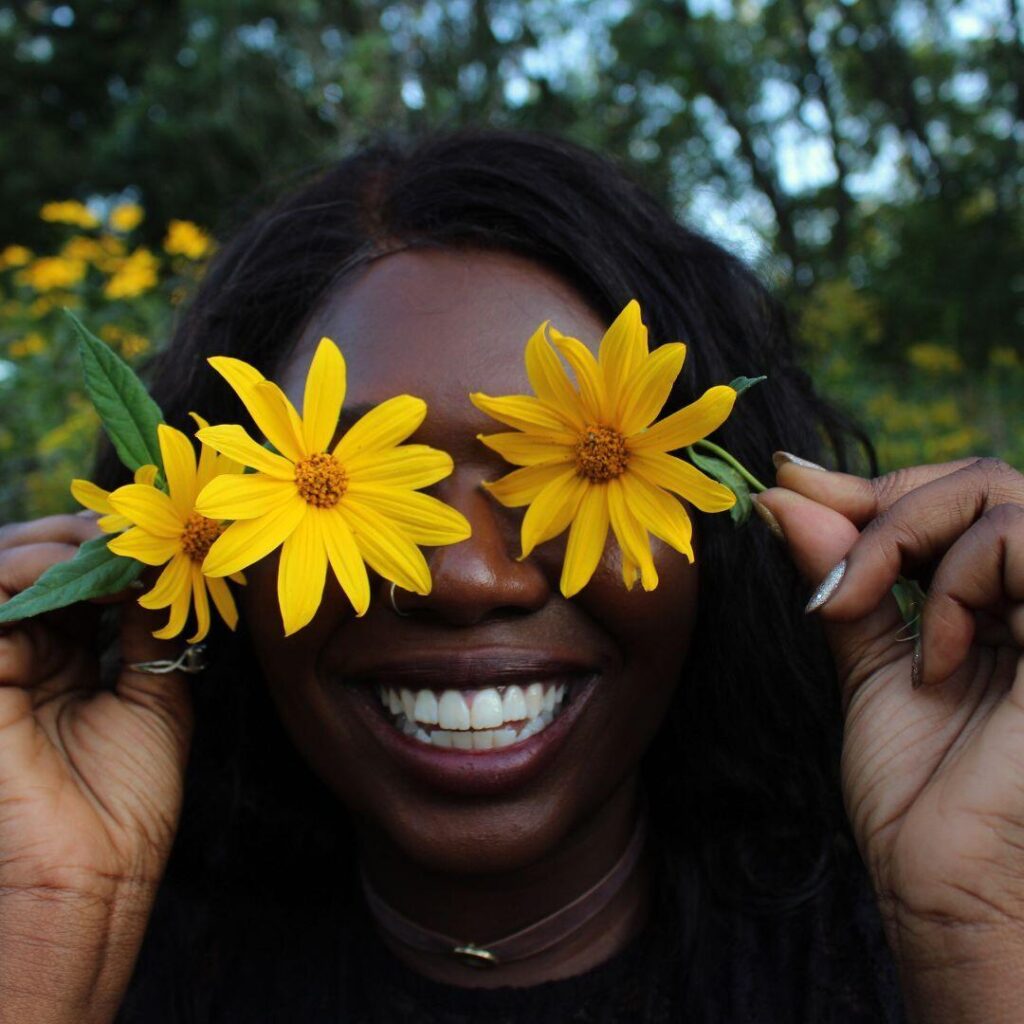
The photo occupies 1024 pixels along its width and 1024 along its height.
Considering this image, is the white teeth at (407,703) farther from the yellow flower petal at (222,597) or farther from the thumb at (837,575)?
the thumb at (837,575)

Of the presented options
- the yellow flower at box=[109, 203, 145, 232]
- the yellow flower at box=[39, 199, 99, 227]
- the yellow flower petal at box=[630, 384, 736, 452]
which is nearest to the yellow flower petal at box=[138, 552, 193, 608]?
the yellow flower petal at box=[630, 384, 736, 452]

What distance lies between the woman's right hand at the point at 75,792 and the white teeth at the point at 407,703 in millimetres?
413

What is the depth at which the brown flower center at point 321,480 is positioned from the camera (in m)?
1.22

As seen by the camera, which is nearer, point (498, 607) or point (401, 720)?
point (498, 607)

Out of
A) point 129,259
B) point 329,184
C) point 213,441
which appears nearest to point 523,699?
point 213,441

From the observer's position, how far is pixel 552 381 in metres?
1.19

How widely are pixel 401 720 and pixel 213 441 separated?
486 millimetres

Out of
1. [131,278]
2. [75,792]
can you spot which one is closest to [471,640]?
[75,792]

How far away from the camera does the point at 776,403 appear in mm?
1762

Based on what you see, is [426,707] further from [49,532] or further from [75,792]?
[49,532]

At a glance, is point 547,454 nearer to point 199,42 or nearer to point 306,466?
point 306,466

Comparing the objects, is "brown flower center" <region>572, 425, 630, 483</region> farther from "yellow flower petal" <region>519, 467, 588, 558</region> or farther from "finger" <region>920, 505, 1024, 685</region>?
"finger" <region>920, 505, 1024, 685</region>

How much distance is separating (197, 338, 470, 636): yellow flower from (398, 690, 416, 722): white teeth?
25 cm

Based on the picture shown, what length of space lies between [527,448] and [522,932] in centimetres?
78
